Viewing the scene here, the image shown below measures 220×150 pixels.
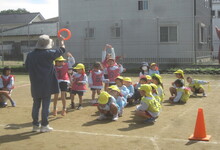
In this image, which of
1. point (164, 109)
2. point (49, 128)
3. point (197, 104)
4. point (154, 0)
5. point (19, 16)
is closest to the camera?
point (49, 128)

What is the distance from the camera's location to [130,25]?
85.5 feet

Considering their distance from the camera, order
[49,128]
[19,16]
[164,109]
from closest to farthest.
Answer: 1. [49,128]
2. [164,109]
3. [19,16]

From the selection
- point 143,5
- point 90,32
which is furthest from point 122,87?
point 90,32

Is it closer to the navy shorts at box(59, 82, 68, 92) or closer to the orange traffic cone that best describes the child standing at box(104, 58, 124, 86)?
the navy shorts at box(59, 82, 68, 92)

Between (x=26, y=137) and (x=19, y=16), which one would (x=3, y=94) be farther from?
(x=19, y=16)

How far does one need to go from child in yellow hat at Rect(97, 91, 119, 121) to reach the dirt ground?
0.22 meters

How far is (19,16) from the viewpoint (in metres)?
68.1

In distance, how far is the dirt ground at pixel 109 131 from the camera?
629 centimetres

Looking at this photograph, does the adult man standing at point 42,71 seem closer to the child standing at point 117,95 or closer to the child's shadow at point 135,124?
the child's shadow at point 135,124

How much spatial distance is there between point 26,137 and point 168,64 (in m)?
18.3

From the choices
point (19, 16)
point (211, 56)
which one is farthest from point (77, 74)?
point (19, 16)


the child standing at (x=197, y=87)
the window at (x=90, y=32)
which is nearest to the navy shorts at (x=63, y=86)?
the child standing at (x=197, y=87)

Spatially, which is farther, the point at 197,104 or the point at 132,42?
the point at 132,42

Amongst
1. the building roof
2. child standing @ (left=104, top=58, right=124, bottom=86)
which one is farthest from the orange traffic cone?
the building roof
